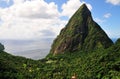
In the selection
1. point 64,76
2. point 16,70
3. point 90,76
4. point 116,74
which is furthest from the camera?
point 16,70

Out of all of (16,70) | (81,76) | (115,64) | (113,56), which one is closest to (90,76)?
(81,76)

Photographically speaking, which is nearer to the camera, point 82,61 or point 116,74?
point 116,74

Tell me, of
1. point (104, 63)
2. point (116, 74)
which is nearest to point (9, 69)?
point (104, 63)

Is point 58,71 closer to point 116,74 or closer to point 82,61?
point 82,61

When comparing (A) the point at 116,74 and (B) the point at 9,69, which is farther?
(B) the point at 9,69

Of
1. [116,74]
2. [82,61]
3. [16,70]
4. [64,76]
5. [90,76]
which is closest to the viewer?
[116,74]

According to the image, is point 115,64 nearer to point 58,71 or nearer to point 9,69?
point 58,71

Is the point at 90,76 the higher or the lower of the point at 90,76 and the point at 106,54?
the lower

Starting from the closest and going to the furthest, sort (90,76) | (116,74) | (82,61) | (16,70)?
1. (116,74)
2. (90,76)
3. (16,70)
4. (82,61)

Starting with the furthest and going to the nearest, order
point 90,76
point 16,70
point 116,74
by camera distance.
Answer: point 16,70, point 90,76, point 116,74
